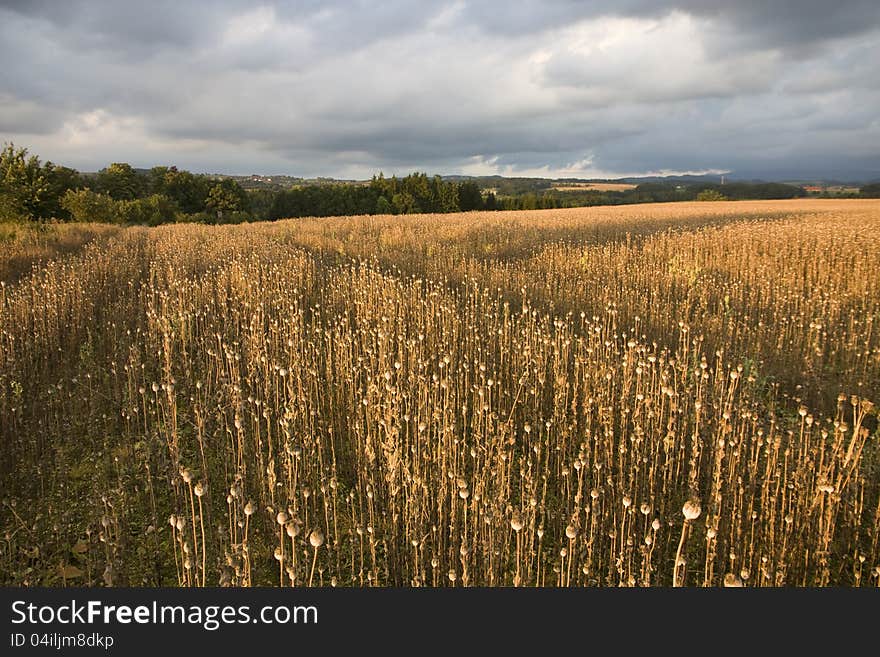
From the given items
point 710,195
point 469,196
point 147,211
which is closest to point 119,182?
point 147,211

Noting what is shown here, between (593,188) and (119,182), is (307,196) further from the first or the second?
(593,188)

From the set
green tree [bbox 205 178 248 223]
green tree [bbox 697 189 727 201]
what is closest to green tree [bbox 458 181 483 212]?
green tree [bbox 697 189 727 201]

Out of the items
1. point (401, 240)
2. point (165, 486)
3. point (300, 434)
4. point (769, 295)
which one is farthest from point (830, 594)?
point (401, 240)

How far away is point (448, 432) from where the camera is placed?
3.71 meters

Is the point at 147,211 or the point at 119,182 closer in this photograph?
the point at 147,211

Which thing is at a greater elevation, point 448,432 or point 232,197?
point 232,197

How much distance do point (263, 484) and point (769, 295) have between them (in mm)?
9256

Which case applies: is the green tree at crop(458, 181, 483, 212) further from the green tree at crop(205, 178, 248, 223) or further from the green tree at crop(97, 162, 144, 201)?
the green tree at crop(97, 162, 144, 201)

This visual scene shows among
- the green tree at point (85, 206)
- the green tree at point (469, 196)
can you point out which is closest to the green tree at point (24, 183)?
the green tree at point (85, 206)

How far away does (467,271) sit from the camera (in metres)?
11.7

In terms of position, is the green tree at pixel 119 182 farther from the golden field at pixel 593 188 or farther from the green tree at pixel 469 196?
the golden field at pixel 593 188

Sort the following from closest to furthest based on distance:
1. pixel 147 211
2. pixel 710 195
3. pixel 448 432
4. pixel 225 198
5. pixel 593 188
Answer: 1. pixel 448 432
2. pixel 147 211
3. pixel 710 195
4. pixel 225 198
5. pixel 593 188

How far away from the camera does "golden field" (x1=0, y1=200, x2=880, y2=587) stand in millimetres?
3178

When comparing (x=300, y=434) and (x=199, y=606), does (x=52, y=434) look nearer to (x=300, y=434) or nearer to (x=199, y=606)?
(x=300, y=434)
